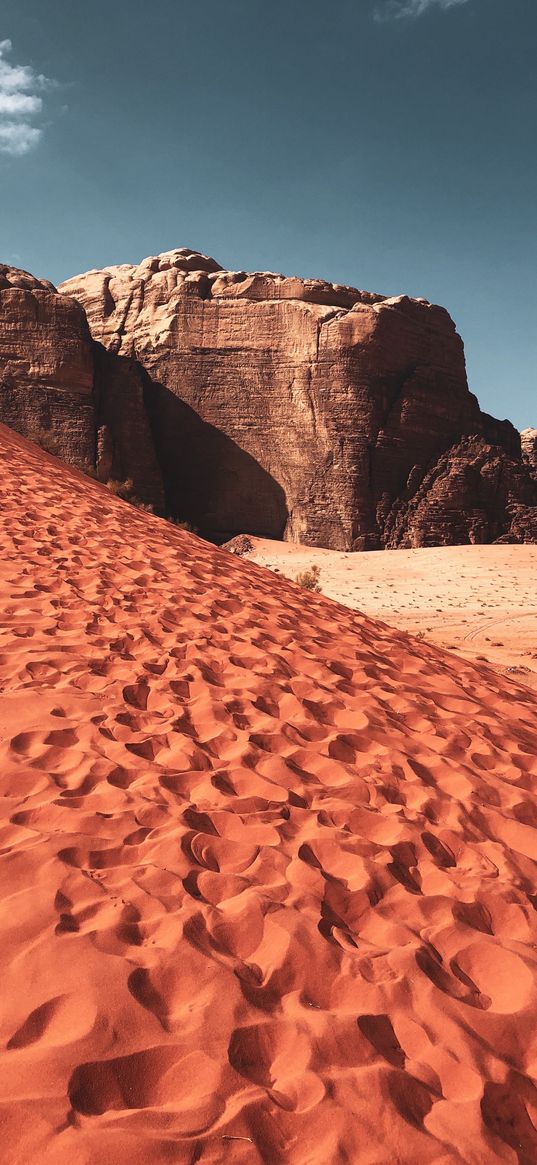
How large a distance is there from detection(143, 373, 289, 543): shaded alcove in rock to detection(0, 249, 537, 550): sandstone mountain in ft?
0.21

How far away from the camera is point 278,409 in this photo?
30.6m

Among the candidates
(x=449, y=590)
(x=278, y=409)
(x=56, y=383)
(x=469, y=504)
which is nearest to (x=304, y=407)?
(x=278, y=409)

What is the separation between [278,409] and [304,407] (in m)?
1.28

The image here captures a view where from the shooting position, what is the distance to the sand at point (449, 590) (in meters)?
12.2

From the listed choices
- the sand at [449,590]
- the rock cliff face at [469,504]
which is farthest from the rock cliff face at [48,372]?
the rock cliff face at [469,504]

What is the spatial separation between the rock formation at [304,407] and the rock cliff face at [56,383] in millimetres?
3597

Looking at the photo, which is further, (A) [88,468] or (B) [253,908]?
(A) [88,468]

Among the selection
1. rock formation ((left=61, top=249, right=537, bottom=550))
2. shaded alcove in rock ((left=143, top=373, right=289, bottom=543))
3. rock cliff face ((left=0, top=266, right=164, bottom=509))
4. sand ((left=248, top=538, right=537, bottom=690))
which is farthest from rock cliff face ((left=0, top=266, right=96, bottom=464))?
sand ((left=248, top=538, right=537, bottom=690))

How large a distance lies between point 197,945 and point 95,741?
1688 mm

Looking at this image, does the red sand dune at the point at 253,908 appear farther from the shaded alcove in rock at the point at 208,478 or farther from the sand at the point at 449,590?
the shaded alcove in rock at the point at 208,478

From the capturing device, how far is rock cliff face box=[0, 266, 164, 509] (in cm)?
2820

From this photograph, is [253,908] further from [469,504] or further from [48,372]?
[48,372]

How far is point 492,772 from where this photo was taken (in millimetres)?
4555

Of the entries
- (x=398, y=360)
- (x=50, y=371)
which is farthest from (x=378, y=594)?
(x=50, y=371)
